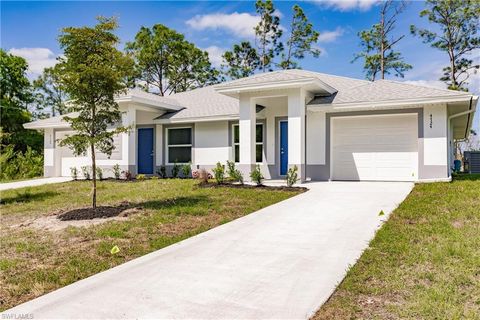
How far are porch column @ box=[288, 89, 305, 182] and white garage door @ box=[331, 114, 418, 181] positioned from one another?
1738 millimetres

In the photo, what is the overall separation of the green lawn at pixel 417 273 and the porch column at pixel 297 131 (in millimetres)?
6230

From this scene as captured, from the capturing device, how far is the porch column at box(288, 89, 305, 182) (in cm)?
1346

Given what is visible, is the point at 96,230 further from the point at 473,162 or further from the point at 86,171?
the point at 473,162

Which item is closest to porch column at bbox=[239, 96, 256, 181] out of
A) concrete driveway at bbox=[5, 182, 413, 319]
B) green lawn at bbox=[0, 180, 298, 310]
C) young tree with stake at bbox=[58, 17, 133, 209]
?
green lawn at bbox=[0, 180, 298, 310]

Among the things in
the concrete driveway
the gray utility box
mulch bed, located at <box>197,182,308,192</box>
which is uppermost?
the gray utility box

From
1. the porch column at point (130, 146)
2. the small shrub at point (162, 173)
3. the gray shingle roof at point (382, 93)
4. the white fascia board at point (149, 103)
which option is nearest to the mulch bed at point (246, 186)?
the gray shingle roof at point (382, 93)

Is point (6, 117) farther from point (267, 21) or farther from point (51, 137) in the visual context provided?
point (267, 21)

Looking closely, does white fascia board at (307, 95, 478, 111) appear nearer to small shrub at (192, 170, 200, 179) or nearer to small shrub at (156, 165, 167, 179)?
small shrub at (192, 170, 200, 179)

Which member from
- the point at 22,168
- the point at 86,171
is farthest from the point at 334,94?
the point at 22,168

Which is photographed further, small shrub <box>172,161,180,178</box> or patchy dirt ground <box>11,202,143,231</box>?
small shrub <box>172,161,180,178</box>

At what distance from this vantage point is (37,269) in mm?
5117

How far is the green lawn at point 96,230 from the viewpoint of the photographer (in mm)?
4914

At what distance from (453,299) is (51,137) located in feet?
68.6

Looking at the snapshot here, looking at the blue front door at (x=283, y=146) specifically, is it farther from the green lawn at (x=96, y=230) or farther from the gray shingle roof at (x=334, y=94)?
the green lawn at (x=96, y=230)
